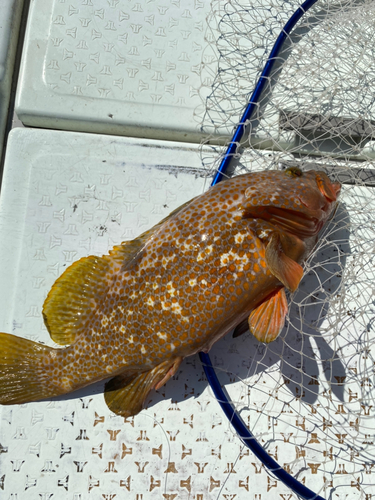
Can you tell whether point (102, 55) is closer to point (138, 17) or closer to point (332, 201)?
point (138, 17)

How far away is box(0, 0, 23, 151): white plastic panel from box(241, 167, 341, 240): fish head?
1.31 meters

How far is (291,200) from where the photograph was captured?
1.71 metres

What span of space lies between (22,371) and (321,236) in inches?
56.4

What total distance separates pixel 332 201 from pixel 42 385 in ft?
4.68

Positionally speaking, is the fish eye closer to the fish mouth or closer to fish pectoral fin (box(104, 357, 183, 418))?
the fish mouth

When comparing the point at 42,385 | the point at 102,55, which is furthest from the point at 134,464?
the point at 102,55

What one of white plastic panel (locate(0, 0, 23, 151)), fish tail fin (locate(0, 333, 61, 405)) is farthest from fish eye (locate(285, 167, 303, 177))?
white plastic panel (locate(0, 0, 23, 151))

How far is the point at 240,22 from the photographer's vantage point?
7.25 feet

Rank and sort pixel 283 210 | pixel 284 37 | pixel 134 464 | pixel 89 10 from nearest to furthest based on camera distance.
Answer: pixel 283 210 < pixel 134 464 < pixel 284 37 < pixel 89 10

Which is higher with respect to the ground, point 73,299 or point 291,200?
point 291,200

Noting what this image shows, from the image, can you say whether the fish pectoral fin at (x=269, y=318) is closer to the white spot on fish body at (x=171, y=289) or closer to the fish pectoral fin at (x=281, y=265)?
the fish pectoral fin at (x=281, y=265)

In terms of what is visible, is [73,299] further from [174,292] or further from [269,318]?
[269,318]

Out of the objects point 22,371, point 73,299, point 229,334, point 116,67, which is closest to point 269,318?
point 229,334

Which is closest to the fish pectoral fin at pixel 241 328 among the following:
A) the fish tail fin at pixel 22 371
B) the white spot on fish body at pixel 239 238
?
the white spot on fish body at pixel 239 238
